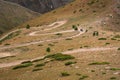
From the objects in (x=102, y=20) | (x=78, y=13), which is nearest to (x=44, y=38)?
(x=102, y=20)

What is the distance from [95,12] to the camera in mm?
107000

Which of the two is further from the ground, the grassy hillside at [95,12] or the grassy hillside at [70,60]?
the grassy hillside at [95,12]

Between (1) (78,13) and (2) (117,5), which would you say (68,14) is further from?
(2) (117,5)

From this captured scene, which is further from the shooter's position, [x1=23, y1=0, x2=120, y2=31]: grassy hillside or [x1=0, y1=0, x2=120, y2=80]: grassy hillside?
[x1=23, y1=0, x2=120, y2=31]: grassy hillside

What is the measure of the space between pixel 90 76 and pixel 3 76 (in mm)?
12116

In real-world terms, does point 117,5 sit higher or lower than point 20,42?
higher

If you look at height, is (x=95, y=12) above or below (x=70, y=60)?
above

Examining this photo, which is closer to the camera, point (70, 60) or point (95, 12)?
point (70, 60)

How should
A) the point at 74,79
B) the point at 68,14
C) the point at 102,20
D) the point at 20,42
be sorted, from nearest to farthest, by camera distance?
the point at 74,79 → the point at 20,42 → the point at 102,20 → the point at 68,14

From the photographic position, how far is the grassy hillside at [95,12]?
92912 millimetres

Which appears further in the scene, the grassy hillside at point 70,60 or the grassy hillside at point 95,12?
the grassy hillside at point 95,12

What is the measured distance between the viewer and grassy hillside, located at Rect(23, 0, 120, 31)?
9291 cm

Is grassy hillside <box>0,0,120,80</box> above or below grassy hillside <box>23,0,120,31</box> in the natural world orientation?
below

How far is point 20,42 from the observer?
250 feet
